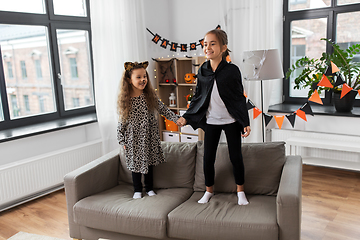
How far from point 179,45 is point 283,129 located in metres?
1.72

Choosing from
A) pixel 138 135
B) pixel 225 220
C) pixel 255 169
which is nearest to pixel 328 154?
pixel 255 169

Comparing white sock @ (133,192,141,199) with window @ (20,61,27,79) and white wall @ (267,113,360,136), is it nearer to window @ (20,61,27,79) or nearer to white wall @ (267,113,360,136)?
white wall @ (267,113,360,136)

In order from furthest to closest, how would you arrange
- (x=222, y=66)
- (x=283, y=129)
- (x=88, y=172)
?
(x=283, y=129) < (x=88, y=172) < (x=222, y=66)

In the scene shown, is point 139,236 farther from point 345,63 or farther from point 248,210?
point 345,63

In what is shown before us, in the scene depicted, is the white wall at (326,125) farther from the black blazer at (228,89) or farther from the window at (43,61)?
the window at (43,61)

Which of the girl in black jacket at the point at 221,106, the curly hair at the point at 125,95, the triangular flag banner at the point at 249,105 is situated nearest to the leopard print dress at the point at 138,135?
the curly hair at the point at 125,95

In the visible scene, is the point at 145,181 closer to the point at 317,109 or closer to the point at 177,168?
the point at 177,168

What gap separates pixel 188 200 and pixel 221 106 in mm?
660

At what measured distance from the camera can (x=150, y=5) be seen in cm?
416

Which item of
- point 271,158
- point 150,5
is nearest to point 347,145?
point 271,158

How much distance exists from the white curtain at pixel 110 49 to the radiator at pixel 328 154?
6.31 ft

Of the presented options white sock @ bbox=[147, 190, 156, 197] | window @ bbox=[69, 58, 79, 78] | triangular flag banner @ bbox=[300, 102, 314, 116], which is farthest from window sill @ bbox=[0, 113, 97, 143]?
triangular flag banner @ bbox=[300, 102, 314, 116]

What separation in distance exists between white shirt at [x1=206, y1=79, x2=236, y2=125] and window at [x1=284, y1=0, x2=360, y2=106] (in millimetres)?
2159

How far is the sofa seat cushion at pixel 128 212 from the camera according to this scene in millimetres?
1979
